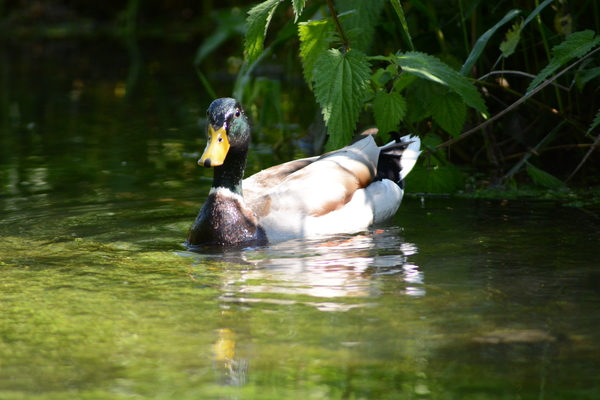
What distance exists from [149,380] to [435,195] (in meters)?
4.01

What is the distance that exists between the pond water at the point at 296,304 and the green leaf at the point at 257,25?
51.4 inches

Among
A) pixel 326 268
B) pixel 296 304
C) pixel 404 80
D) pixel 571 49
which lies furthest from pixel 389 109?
pixel 296 304

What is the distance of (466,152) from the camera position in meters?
8.01

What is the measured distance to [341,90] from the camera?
5.23m

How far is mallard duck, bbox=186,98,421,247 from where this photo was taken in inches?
215

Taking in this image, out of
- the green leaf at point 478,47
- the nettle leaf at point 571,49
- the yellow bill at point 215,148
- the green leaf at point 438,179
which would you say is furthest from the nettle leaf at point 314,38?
the green leaf at point 438,179

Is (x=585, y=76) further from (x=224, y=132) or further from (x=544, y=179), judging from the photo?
(x=224, y=132)

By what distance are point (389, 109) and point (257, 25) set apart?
1097mm

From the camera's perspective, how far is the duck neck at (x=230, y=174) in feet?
18.5

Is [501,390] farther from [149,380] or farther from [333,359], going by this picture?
[149,380]

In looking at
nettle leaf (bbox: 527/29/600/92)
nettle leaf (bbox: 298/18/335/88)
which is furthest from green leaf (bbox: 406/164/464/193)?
nettle leaf (bbox: 298/18/335/88)

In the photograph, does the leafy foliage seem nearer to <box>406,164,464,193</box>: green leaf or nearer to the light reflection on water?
<box>406,164,464,193</box>: green leaf

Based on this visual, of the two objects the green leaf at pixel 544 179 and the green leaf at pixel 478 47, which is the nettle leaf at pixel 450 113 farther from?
the green leaf at pixel 544 179

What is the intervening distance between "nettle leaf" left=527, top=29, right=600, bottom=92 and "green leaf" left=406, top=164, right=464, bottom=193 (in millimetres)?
1358
